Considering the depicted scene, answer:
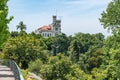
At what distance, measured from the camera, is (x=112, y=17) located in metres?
39.4

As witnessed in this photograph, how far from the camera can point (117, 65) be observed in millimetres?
37781

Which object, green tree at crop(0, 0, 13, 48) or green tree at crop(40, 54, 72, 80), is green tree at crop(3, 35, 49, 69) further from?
green tree at crop(0, 0, 13, 48)

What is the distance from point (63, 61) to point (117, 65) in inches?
709

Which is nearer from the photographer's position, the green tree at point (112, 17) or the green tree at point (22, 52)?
the green tree at point (112, 17)

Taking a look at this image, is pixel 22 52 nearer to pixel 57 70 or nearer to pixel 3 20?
pixel 57 70

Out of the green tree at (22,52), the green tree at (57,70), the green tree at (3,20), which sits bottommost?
the green tree at (57,70)

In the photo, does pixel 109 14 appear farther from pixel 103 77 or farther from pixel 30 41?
pixel 30 41

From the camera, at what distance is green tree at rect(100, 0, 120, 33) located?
38944 mm

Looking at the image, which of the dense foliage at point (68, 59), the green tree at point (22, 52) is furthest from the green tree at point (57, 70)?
the green tree at point (22, 52)

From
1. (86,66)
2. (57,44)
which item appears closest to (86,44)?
(57,44)

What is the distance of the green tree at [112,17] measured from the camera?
3894cm

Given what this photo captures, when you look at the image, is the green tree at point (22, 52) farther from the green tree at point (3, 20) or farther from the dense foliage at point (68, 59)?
the green tree at point (3, 20)

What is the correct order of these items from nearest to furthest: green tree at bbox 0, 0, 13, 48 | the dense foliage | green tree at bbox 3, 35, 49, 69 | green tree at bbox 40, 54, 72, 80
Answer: green tree at bbox 0, 0, 13, 48 → the dense foliage → green tree at bbox 40, 54, 72, 80 → green tree at bbox 3, 35, 49, 69

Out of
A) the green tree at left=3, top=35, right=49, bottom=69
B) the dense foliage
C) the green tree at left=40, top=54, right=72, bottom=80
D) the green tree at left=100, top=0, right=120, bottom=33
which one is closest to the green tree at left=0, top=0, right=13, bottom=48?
the dense foliage
